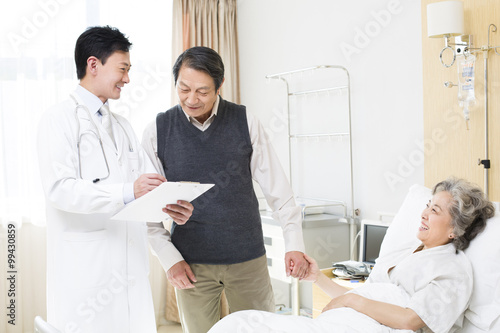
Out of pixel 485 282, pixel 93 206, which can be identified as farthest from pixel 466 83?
pixel 93 206

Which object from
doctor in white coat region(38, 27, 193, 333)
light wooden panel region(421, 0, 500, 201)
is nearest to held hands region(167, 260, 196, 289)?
doctor in white coat region(38, 27, 193, 333)

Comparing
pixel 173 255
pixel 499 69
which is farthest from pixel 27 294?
pixel 499 69

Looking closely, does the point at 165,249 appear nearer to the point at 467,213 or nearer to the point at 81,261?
the point at 81,261

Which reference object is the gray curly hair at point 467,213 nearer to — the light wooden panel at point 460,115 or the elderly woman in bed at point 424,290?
the elderly woman in bed at point 424,290

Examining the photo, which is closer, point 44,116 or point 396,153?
point 44,116

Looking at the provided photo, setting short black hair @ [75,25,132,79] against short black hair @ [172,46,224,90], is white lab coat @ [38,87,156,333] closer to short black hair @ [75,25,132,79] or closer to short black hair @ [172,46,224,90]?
short black hair @ [75,25,132,79]

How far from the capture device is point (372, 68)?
328 centimetres

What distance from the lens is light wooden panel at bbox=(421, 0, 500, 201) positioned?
231 cm

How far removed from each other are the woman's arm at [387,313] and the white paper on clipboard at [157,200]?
0.60 m

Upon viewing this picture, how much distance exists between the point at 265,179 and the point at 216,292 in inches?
18.5

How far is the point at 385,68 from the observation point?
126 inches

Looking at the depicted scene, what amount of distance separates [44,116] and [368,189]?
219cm

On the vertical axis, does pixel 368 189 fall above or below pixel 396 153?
below

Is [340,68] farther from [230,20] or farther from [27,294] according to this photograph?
[27,294]
